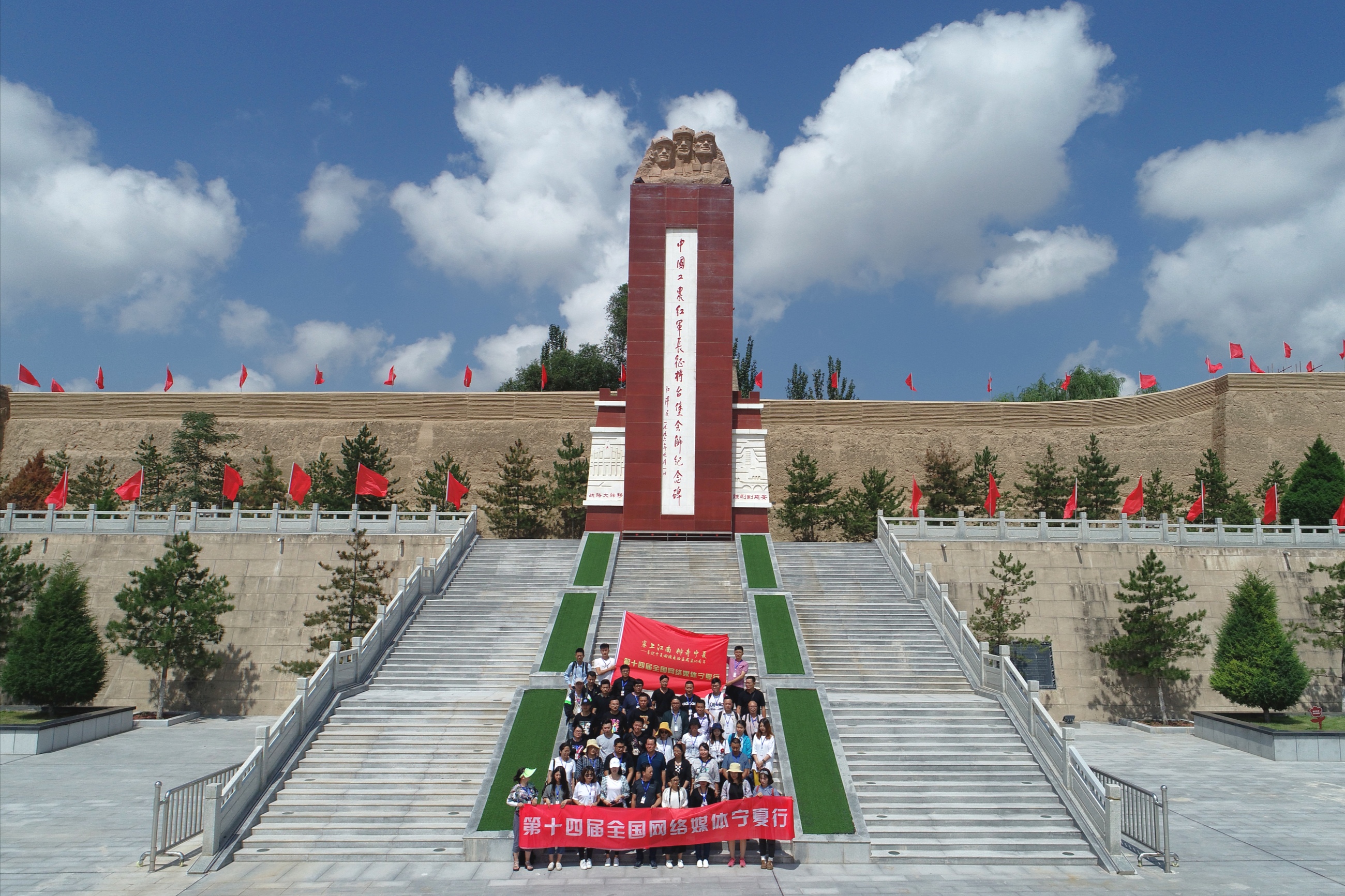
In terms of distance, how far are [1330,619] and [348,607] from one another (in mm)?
20326

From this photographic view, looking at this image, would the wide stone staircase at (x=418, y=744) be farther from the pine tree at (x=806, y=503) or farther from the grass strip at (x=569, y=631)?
the pine tree at (x=806, y=503)

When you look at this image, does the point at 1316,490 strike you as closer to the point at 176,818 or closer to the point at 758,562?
the point at 758,562

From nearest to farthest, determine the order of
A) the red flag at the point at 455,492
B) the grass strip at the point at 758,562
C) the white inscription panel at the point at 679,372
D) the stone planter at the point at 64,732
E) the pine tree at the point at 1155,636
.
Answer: the stone planter at the point at 64,732 < the grass strip at the point at 758,562 < the pine tree at the point at 1155,636 < the white inscription panel at the point at 679,372 < the red flag at the point at 455,492

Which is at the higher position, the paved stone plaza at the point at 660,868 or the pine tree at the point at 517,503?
the pine tree at the point at 517,503

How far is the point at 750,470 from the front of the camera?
2161cm

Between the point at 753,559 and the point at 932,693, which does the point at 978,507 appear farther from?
the point at 932,693

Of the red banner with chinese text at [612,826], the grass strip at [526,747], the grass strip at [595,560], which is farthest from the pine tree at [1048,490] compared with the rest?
the red banner with chinese text at [612,826]

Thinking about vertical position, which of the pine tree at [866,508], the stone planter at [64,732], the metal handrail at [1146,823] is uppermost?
the pine tree at [866,508]

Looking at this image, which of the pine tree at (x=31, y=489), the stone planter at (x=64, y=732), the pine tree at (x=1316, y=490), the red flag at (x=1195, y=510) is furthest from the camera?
the pine tree at (x=31, y=489)

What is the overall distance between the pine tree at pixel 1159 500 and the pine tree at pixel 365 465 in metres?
22.4

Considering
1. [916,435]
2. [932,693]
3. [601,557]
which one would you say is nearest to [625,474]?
[601,557]

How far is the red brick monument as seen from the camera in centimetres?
2112

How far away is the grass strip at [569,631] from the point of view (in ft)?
45.6

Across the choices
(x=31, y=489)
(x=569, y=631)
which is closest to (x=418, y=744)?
(x=569, y=631)
